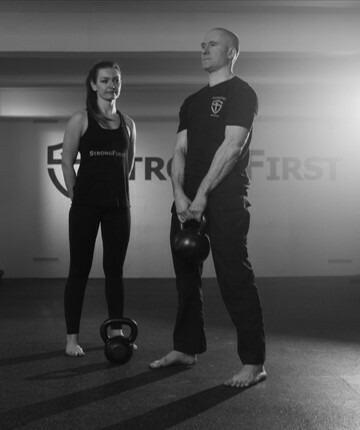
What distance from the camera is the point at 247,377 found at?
2402 millimetres

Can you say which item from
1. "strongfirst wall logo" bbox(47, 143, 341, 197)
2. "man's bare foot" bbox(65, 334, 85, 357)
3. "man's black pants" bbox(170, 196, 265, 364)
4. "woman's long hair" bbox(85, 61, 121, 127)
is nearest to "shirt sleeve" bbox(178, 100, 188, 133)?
"man's black pants" bbox(170, 196, 265, 364)

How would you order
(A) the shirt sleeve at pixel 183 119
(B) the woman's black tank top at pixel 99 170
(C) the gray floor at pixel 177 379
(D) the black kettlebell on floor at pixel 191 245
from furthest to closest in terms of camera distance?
1. (B) the woman's black tank top at pixel 99 170
2. (A) the shirt sleeve at pixel 183 119
3. (D) the black kettlebell on floor at pixel 191 245
4. (C) the gray floor at pixel 177 379

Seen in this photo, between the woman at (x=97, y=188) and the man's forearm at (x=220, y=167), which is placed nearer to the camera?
the man's forearm at (x=220, y=167)

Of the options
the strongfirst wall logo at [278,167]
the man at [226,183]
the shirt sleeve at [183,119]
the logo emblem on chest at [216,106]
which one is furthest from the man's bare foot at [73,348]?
the strongfirst wall logo at [278,167]

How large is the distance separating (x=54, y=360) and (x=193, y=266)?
0.78 m

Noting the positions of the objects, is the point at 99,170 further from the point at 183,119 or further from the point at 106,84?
the point at 183,119

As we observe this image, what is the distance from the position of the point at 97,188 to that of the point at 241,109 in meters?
0.80

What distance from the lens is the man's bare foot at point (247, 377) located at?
2.38 metres

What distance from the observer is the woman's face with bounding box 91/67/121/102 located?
292cm

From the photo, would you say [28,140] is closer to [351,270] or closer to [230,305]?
[351,270]

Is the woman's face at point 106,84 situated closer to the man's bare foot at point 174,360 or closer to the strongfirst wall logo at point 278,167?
the man's bare foot at point 174,360

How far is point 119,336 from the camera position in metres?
2.78

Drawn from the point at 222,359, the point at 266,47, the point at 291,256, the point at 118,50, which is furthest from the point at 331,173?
the point at 222,359

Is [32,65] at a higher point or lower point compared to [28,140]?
higher
